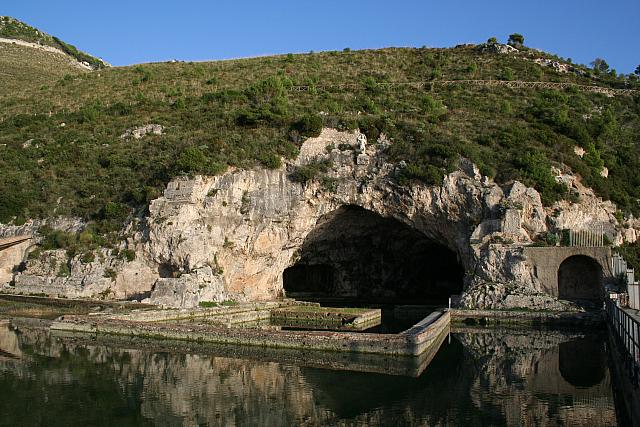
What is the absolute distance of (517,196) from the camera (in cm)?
3088

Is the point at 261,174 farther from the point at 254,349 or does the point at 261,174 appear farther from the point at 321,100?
the point at 254,349

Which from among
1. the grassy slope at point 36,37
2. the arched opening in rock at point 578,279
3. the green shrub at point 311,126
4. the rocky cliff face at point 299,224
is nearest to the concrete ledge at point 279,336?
the rocky cliff face at point 299,224

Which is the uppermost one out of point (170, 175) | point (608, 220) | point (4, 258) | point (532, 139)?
point (532, 139)

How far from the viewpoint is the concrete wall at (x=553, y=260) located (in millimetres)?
27438

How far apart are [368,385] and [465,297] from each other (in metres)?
16.2

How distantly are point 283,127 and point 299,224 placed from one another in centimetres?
707

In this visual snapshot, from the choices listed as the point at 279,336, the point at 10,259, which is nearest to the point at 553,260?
the point at 279,336

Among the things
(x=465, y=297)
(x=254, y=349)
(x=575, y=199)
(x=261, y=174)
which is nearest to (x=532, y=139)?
(x=575, y=199)

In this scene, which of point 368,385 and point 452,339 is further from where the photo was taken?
point 452,339

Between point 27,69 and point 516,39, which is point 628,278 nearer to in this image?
point 516,39

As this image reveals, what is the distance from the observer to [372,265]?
43375mm

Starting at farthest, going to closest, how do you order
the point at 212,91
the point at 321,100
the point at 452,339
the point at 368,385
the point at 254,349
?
1. the point at 212,91
2. the point at 321,100
3. the point at 452,339
4. the point at 254,349
5. the point at 368,385

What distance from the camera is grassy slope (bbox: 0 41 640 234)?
111 ft

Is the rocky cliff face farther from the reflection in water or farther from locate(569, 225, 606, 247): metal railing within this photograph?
the reflection in water
